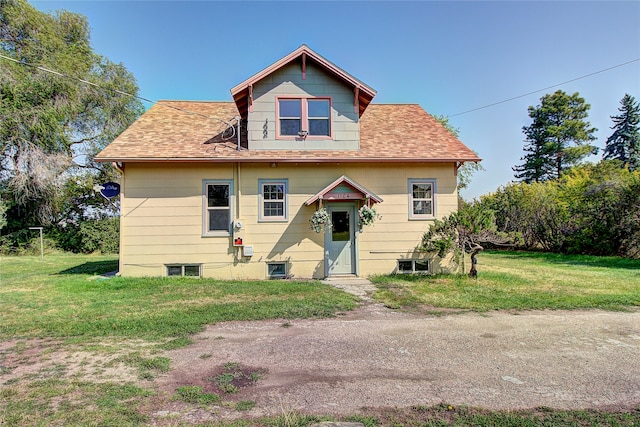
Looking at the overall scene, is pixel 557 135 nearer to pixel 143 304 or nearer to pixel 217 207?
pixel 217 207

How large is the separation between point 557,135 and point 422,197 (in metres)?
32.0

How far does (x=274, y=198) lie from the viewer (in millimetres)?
11086

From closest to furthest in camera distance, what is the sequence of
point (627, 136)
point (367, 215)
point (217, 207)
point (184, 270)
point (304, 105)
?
point (367, 215)
point (184, 270)
point (217, 207)
point (304, 105)
point (627, 136)

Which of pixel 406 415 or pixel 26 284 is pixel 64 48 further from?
pixel 406 415

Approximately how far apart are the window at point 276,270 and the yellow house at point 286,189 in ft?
0.10

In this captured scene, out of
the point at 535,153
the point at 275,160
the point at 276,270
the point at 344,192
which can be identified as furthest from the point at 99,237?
the point at 535,153

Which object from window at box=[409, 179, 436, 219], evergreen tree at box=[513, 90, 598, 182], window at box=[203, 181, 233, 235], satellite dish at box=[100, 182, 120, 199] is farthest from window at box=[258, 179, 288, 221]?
evergreen tree at box=[513, 90, 598, 182]

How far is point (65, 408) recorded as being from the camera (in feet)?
10.7

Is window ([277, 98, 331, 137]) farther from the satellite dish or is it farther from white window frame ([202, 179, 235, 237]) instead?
the satellite dish

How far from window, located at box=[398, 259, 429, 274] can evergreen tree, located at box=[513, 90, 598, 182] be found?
3204 centimetres

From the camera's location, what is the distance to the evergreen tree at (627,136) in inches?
1282

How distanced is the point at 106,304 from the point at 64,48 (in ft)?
75.2

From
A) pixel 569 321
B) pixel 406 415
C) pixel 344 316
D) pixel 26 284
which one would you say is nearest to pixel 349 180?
pixel 344 316

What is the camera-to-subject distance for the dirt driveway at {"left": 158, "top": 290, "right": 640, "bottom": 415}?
140 inches
